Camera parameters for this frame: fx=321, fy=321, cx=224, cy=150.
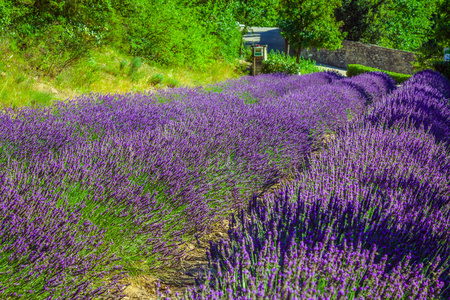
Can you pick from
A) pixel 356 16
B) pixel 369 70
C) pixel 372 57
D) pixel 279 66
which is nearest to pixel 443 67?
pixel 369 70

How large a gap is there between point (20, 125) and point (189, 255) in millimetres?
1806

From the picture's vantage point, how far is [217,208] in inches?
99.7

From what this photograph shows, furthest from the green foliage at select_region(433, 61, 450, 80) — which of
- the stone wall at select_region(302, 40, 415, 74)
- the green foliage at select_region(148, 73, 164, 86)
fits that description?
the green foliage at select_region(148, 73, 164, 86)

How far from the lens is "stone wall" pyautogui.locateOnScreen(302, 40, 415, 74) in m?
20.4

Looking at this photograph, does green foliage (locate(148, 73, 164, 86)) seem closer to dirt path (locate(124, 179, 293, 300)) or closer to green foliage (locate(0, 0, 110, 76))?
green foliage (locate(0, 0, 110, 76))

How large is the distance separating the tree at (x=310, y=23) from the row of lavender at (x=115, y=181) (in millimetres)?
10535

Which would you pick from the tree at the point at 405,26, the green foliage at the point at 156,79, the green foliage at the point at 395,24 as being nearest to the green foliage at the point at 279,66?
the green foliage at the point at 156,79

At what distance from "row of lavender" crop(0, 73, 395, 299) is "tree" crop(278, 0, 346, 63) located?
10535 mm

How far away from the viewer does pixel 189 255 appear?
2303mm

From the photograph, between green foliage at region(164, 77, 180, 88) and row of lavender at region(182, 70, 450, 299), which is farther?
green foliage at region(164, 77, 180, 88)

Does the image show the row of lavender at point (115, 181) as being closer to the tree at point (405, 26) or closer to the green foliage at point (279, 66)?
the green foliage at point (279, 66)

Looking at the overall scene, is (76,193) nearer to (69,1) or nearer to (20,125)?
(20,125)

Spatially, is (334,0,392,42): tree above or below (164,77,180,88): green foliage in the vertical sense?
above

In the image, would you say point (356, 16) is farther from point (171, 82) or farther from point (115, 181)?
point (115, 181)
